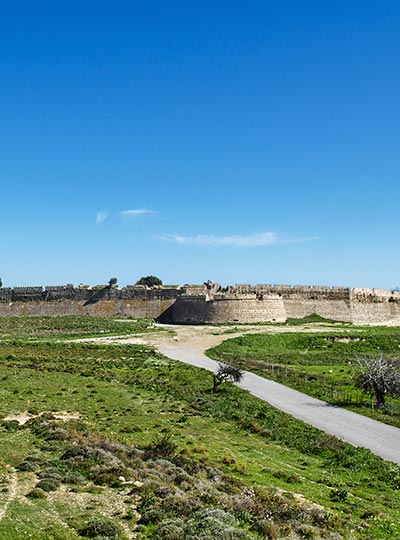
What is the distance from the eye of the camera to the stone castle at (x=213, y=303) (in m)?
67.8

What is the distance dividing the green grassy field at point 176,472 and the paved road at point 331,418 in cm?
92

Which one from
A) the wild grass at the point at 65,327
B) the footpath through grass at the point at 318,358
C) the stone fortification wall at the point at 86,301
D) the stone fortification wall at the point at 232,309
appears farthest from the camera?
the stone fortification wall at the point at 86,301

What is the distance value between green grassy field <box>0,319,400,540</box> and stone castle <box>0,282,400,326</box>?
40.2 metres

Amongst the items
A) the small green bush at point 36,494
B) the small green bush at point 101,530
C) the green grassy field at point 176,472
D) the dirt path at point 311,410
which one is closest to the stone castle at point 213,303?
the dirt path at point 311,410

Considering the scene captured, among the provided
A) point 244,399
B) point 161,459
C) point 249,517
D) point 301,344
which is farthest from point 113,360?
point 249,517

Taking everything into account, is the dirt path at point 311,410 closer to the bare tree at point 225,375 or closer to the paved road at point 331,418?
the paved road at point 331,418

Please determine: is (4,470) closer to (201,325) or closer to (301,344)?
(301,344)

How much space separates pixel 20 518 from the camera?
10.1 metres

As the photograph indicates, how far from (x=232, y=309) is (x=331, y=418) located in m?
44.6

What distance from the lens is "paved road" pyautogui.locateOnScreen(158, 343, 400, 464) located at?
18.7 m

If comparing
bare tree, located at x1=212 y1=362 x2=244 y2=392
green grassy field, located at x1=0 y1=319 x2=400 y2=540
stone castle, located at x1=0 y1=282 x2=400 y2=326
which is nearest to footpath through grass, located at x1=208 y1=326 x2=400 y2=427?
bare tree, located at x1=212 y1=362 x2=244 y2=392

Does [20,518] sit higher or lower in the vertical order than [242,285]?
lower

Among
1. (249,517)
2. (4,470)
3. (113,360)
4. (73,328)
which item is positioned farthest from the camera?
(73,328)

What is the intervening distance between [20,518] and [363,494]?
8816 millimetres
